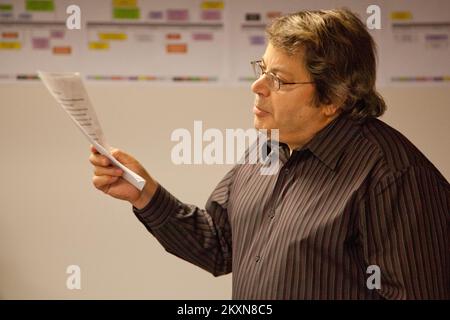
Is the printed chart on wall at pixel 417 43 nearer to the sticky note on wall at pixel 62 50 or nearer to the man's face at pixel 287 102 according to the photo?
the man's face at pixel 287 102

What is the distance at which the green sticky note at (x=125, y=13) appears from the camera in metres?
2.69

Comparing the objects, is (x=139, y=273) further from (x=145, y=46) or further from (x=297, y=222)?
(x=297, y=222)

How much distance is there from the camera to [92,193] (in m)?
2.78

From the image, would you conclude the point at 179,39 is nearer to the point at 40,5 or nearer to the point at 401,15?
the point at 40,5

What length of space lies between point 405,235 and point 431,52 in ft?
5.20

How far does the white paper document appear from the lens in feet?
4.64

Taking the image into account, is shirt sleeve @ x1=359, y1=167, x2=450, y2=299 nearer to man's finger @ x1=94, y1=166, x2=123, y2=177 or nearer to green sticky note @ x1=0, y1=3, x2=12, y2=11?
man's finger @ x1=94, y1=166, x2=123, y2=177

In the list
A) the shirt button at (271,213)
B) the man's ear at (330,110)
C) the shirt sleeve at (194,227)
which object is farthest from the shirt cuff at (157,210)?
the man's ear at (330,110)

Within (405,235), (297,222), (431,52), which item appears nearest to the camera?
(405,235)

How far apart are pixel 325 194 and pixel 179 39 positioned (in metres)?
1.47

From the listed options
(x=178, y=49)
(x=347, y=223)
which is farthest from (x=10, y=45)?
(x=347, y=223)

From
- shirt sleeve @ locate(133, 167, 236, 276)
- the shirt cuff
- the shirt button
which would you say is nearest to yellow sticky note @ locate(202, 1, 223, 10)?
shirt sleeve @ locate(133, 167, 236, 276)

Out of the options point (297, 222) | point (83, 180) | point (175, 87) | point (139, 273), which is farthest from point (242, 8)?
point (297, 222)

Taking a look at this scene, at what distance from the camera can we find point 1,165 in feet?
9.14
